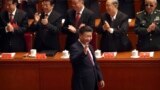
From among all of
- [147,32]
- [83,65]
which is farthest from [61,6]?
[83,65]

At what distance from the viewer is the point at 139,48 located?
4918mm

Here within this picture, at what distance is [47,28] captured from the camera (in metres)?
5.01

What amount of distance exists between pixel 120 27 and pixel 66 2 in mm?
1390

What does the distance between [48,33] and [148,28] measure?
115cm

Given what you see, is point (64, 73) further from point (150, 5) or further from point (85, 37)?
point (150, 5)

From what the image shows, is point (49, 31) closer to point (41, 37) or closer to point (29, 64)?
point (41, 37)

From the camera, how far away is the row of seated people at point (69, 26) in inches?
190

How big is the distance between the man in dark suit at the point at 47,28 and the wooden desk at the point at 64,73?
0.99 feet

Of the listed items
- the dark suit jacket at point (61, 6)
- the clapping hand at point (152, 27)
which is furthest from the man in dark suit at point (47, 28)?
the clapping hand at point (152, 27)

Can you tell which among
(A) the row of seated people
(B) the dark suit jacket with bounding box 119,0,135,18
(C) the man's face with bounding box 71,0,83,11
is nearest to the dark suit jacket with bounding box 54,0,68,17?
(A) the row of seated people

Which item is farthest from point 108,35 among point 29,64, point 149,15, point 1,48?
point 1,48

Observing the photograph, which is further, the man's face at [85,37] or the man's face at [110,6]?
the man's face at [110,6]

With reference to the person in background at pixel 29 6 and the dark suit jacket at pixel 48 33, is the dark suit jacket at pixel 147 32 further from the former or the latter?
the person in background at pixel 29 6

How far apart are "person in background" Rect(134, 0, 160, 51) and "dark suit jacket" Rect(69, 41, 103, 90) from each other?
926mm
